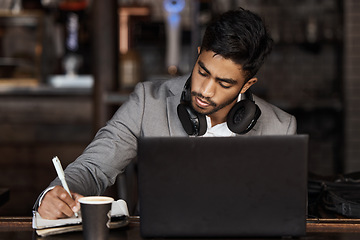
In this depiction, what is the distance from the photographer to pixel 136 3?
6.22 metres

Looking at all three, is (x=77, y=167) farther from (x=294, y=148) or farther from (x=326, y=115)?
(x=326, y=115)

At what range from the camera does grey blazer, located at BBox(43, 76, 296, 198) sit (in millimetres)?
1838

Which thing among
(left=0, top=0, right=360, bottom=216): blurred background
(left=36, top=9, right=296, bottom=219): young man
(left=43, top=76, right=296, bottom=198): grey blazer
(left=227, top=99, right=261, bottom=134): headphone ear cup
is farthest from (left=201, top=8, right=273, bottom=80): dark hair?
(left=0, top=0, right=360, bottom=216): blurred background

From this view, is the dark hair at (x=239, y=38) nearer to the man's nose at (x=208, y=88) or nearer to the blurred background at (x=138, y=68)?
the man's nose at (x=208, y=88)

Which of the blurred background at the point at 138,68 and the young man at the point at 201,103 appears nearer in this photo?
the young man at the point at 201,103

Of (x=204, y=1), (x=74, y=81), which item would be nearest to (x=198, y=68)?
(x=74, y=81)

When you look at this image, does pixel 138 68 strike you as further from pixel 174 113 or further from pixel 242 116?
pixel 242 116

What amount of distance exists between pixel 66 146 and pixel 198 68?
3304 millimetres

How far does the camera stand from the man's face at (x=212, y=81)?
5.50 feet

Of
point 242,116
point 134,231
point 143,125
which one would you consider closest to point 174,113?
point 143,125

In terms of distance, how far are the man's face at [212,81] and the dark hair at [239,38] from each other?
2cm

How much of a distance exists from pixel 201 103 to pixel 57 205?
56 centimetres

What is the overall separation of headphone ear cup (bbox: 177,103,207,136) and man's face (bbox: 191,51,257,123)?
0.02m

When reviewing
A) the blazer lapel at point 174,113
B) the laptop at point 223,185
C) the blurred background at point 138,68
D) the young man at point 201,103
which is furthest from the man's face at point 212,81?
the blurred background at point 138,68
